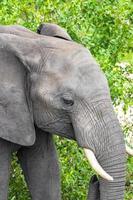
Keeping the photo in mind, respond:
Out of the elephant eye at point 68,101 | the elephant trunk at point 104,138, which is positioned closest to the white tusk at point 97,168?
the elephant trunk at point 104,138

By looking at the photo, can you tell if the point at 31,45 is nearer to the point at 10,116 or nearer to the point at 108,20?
the point at 10,116

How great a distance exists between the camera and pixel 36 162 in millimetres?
3812

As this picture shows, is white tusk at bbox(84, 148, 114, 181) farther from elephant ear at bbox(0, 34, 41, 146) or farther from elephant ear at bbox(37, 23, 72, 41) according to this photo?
elephant ear at bbox(37, 23, 72, 41)

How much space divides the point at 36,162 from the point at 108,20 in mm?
1576

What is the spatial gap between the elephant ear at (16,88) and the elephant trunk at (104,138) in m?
0.27

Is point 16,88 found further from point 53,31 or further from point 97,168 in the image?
point 97,168

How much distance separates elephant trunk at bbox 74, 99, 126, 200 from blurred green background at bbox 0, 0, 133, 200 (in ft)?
3.84

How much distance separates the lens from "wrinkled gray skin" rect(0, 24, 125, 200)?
3289 mm

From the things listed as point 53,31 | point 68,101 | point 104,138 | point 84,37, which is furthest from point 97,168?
point 84,37

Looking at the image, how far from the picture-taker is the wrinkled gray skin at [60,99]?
3289 millimetres

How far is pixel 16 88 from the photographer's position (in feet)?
11.2

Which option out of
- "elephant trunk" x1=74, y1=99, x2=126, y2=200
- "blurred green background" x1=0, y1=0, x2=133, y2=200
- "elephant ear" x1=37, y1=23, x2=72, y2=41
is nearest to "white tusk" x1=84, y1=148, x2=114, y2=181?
"elephant trunk" x1=74, y1=99, x2=126, y2=200

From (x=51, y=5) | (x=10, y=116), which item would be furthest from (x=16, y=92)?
(x=51, y=5)

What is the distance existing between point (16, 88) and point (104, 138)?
0.49 metres
